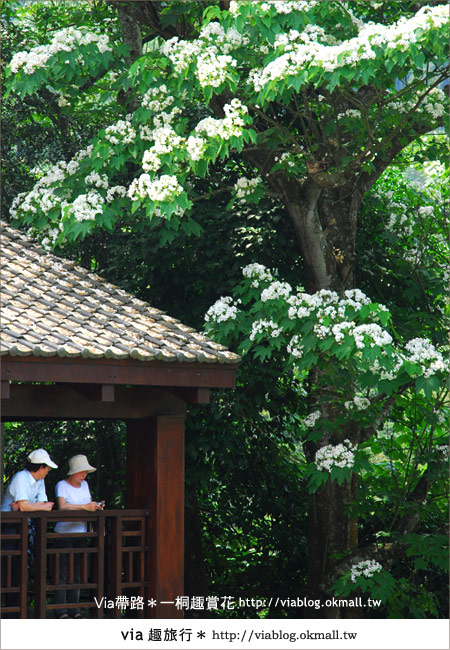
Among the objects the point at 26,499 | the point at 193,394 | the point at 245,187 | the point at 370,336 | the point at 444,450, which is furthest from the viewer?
the point at 444,450

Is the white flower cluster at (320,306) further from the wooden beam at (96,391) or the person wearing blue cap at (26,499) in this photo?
the person wearing blue cap at (26,499)

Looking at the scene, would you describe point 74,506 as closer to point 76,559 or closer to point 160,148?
point 76,559

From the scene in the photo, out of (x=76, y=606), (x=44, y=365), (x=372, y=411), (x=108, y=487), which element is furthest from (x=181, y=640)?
(x=108, y=487)

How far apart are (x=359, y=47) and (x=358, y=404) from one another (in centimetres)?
336

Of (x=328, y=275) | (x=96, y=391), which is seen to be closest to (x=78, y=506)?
(x=96, y=391)

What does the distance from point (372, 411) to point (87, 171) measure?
3731 mm

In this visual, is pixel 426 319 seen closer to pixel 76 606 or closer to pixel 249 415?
pixel 249 415

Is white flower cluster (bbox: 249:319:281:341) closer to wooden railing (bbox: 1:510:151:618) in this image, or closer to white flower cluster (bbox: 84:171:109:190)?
wooden railing (bbox: 1:510:151:618)

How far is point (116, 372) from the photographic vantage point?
714 centimetres

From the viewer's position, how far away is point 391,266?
37.3 feet

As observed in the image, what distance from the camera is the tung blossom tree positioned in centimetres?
795

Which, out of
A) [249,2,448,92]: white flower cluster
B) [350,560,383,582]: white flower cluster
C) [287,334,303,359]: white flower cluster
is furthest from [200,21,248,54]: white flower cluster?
[350,560,383,582]: white flower cluster

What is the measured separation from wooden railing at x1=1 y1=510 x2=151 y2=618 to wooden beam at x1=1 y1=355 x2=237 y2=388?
1.06 metres

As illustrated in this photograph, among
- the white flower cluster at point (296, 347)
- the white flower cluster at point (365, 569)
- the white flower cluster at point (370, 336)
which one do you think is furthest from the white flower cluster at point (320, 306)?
the white flower cluster at point (365, 569)
